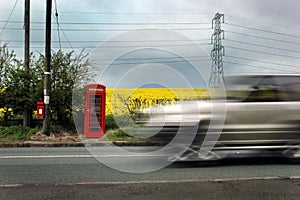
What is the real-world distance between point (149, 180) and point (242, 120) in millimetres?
2535

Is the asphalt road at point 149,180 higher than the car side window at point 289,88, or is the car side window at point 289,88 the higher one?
the car side window at point 289,88

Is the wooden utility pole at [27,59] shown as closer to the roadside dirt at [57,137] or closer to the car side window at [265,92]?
the roadside dirt at [57,137]

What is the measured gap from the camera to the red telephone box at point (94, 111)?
17.0 m

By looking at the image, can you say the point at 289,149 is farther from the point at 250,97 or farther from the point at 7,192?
the point at 7,192

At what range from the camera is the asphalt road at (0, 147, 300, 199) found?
A: 5.87m

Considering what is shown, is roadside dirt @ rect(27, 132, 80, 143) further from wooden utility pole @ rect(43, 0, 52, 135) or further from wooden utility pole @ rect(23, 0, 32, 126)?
wooden utility pole @ rect(23, 0, 32, 126)

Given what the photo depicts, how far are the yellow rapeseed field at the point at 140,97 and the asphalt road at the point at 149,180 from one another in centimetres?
153

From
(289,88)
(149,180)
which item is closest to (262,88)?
(289,88)

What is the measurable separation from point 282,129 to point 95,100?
399 inches

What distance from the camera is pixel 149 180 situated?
7125mm

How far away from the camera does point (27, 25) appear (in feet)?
62.2

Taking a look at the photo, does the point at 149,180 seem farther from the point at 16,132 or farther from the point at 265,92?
the point at 16,132

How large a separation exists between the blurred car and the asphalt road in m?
0.42

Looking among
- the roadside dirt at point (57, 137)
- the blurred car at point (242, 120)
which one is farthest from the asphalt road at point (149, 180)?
the roadside dirt at point (57, 137)
